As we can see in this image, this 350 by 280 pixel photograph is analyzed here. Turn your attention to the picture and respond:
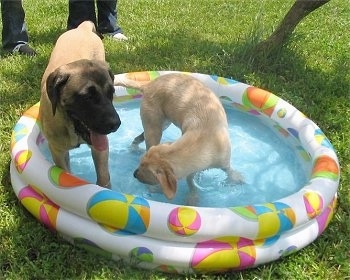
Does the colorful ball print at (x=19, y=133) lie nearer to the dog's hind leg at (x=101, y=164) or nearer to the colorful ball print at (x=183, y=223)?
the dog's hind leg at (x=101, y=164)

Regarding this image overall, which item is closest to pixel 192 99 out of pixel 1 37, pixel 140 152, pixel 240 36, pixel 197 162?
pixel 197 162

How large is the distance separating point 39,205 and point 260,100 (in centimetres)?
293

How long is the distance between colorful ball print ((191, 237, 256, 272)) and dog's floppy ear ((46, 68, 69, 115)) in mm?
1622

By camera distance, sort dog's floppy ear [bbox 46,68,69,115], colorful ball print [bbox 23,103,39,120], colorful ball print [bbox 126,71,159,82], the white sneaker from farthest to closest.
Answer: the white sneaker < colorful ball print [bbox 126,71,159,82] < colorful ball print [bbox 23,103,39,120] < dog's floppy ear [bbox 46,68,69,115]

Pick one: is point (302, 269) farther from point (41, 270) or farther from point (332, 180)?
point (41, 270)

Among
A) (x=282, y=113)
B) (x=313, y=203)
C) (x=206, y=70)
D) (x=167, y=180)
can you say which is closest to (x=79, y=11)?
(x=206, y=70)

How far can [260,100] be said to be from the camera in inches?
227

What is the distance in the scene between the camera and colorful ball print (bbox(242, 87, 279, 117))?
5688mm

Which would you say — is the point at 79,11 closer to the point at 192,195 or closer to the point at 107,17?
the point at 107,17

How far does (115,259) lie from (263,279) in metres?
1.17

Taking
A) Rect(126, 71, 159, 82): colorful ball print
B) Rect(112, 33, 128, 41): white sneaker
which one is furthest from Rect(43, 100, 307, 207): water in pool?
Rect(112, 33, 128, 41): white sneaker

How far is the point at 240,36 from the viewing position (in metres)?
8.11

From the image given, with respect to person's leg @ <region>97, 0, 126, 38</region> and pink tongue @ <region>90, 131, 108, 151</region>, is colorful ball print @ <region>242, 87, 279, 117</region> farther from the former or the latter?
person's leg @ <region>97, 0, 126, 38</region>

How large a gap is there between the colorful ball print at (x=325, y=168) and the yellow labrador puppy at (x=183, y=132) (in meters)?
0.81
